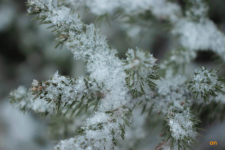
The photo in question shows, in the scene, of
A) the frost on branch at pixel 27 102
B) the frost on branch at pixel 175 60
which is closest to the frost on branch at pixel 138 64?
the frost on branch at pixel 27 102

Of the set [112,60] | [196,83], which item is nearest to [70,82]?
[112,60]

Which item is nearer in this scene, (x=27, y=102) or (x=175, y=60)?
(x=27, y=102)

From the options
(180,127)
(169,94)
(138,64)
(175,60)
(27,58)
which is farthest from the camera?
(27,58)

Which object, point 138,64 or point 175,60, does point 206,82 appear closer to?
point 138,64

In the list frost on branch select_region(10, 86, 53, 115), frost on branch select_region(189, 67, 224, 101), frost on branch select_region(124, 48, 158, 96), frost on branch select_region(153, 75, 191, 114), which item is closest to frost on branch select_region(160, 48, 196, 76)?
frost on branch select_region(153, 75, 191, 114)

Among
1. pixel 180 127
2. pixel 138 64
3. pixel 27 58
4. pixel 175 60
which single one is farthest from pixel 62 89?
pixel 27 58

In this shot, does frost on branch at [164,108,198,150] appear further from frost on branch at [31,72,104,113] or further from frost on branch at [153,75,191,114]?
frost on branch at [31,72,104,113]

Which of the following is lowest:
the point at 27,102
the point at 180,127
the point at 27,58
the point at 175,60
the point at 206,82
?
the point at 180,127

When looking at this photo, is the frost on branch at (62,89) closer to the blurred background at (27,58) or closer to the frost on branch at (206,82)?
the frost on branch at (206,82)

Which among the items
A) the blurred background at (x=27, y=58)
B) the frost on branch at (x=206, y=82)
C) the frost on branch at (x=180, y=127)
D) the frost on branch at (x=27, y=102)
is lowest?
the frost on branch at (x=180, y=127)

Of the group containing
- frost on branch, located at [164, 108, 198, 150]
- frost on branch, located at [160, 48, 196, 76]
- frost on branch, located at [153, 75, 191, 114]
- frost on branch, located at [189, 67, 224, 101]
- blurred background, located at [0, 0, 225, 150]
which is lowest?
frost on branch, located at [164, 108, 198, 150]

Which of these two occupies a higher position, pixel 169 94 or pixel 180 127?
pixel 169 94

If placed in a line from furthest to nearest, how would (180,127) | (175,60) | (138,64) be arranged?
(175,60) < (180,127) < (138,64)
